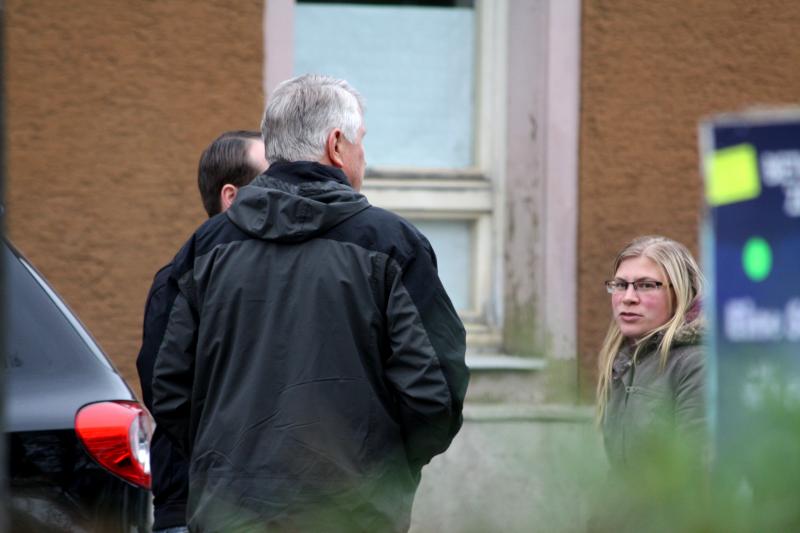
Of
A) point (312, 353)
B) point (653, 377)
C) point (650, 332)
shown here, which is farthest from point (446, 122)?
point (312, 353)

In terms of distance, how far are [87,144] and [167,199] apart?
0.44 metres

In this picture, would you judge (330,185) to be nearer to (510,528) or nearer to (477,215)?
(510,528)

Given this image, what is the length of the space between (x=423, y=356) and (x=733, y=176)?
4.43 feet

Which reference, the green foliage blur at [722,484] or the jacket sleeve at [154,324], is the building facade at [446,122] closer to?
the jacket sleeve at [154,324]

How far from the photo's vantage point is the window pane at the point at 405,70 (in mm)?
6609

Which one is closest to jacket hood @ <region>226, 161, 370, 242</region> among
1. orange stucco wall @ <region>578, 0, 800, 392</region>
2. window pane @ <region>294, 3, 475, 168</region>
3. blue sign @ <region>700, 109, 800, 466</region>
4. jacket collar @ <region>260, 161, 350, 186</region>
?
jacket collar @ <region>260, 161, 350, 186</region>

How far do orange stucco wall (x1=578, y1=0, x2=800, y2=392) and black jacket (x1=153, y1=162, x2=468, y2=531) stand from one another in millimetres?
3541

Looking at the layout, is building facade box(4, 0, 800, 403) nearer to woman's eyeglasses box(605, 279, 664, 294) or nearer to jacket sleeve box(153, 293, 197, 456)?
woman's eyeglasses box(605, 279, 664, 294)

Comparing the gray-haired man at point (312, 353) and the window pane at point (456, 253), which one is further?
the window pane at point (456, 253)

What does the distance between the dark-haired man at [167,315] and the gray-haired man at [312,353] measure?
23cm

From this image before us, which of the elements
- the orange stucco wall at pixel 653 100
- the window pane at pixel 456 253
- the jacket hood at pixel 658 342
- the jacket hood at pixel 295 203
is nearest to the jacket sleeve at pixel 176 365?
the jacket hood at pixel 295 203

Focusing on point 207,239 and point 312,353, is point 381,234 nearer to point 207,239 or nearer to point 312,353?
point 312,353

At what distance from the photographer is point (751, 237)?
4.96 feet

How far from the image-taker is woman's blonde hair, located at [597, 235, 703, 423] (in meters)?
3.68
